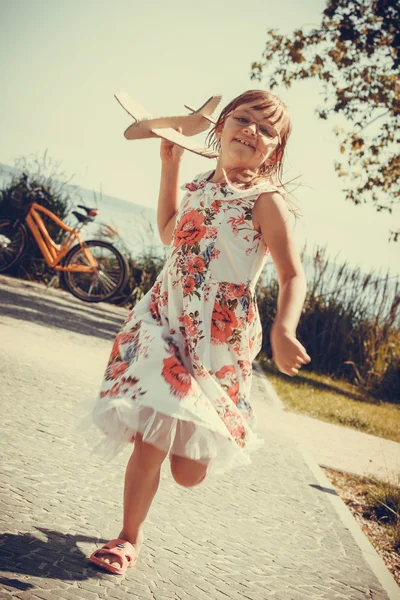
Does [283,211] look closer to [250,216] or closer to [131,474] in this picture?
[250,216]

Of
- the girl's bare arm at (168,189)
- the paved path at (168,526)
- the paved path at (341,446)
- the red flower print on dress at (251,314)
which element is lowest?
the paved path at (168,526)

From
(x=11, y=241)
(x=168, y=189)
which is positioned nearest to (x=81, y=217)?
(x=11, y=241)

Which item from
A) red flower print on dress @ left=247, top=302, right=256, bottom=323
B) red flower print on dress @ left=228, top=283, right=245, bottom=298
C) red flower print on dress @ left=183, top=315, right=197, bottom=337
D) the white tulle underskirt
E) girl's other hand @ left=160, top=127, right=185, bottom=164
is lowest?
the white tulle underskirt

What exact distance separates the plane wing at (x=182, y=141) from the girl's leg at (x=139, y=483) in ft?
3.72

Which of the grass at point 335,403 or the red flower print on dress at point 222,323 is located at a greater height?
the red flower print on dress at point 222,323

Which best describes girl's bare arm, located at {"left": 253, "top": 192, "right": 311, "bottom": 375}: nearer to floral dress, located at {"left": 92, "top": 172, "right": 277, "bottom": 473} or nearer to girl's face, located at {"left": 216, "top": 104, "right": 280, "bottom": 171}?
floral dress, located at {"left": 92, "top": 172, "right": 277, "bottom": 473}

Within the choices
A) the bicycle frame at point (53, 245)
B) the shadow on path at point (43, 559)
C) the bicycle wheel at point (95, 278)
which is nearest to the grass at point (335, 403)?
the bicycle wheel at point (95, 278)

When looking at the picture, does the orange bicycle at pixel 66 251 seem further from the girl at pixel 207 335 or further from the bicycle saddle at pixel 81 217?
the girl at pixel 207 335

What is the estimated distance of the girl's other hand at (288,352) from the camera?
1.97 meters

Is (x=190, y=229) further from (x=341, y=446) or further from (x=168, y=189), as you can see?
(x=341, y=446)

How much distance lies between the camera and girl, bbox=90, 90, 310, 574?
2.08 meters

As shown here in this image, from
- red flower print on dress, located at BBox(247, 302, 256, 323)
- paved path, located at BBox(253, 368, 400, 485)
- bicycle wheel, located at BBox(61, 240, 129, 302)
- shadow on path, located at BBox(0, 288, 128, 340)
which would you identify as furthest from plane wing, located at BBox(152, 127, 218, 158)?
bicycle wheel, located at BBox(61, 240, 129, 302)

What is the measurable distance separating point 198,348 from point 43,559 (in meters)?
0.87

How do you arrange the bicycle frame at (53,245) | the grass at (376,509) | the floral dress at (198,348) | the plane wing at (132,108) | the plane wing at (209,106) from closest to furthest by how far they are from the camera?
1. the floral dress at (198,348)
2. the plane wing at (132,108)
3. the plane wing at (209,106)
4. the grass at (376,509)
5. the bicycle frame at (53,245)
